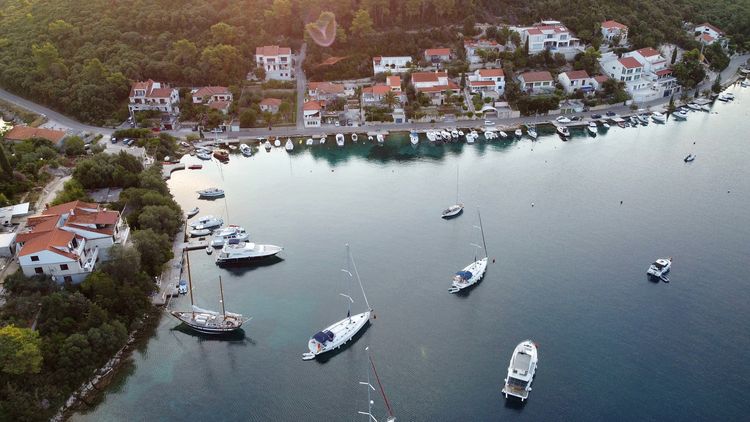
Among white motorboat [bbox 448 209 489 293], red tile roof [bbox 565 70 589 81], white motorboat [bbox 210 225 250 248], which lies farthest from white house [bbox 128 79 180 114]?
red tile roof [bbox 565 70 589 81]

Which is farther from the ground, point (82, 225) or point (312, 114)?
point (312, 114)

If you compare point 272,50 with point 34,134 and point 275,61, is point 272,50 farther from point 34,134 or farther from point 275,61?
point 34,134

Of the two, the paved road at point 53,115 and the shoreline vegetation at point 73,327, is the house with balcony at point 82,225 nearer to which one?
the shoreline vegetation at point 73,327

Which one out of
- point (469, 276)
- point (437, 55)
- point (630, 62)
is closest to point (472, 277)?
point (469, 276)

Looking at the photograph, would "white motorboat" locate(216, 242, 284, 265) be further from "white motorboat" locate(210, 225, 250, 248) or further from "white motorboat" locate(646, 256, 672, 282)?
"white motorboat" locate(646, 256, 672, 282)

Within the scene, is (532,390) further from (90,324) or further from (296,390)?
(90,324)

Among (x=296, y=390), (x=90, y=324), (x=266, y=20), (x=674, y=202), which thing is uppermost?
(x=266, y=20)

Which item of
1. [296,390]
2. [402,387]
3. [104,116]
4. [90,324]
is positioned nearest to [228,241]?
[90,324]
